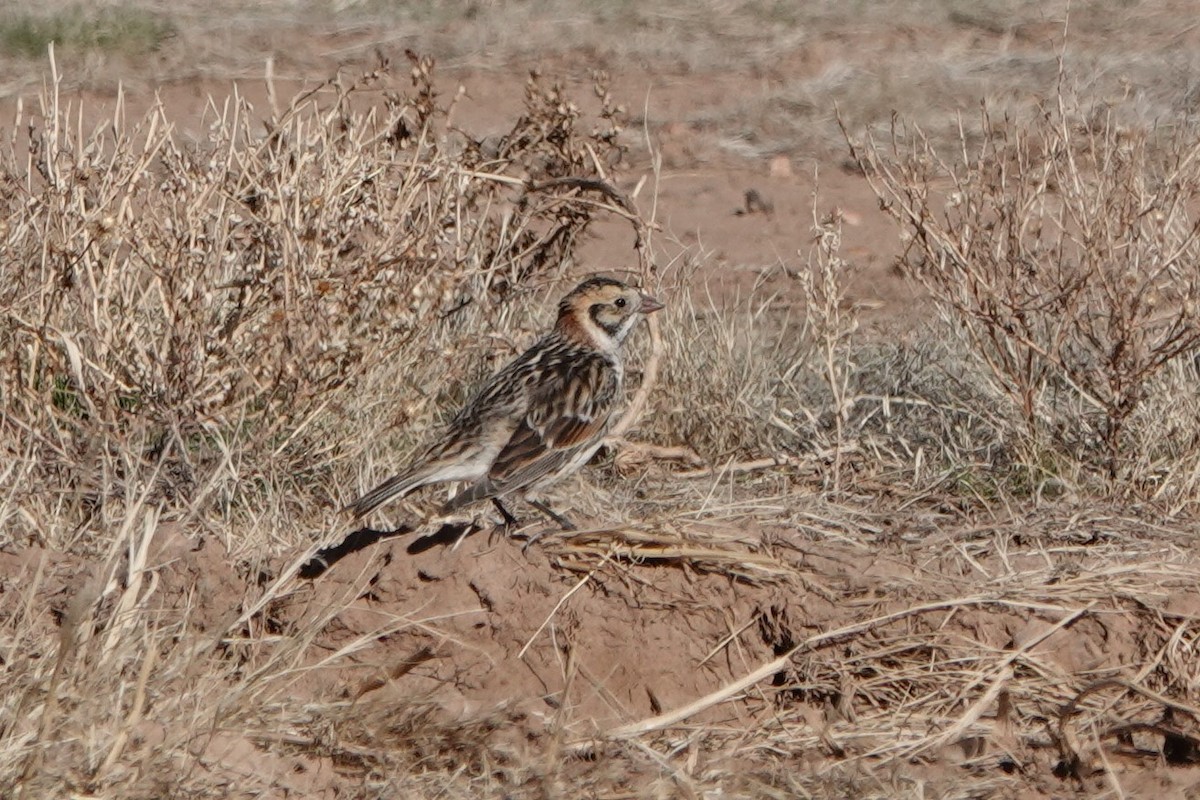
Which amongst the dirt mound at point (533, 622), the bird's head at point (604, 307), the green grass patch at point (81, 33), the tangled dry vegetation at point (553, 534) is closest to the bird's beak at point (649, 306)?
the bird's head at point (604, 307)

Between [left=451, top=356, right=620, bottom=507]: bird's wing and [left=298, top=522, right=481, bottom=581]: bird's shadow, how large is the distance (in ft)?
0.65

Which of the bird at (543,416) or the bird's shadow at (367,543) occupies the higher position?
the bird at (543,416)

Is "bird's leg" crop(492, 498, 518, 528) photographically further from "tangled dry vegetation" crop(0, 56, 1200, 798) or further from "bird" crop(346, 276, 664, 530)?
"tangled dry vegetation" crop(0, 56, 1200, 798)

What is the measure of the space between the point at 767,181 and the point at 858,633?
809 cm

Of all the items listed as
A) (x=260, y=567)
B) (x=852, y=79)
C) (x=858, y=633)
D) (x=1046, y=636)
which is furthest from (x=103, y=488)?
(x=852, y=79)

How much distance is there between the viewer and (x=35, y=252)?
7270 mm

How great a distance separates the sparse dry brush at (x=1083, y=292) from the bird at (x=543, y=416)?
1220 mm

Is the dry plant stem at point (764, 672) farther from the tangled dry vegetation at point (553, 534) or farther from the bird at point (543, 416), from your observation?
the bird at point (543, 416)

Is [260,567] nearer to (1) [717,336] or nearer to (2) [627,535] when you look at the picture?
(2) [627,535]

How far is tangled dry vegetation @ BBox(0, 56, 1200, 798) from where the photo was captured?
5.52 metres

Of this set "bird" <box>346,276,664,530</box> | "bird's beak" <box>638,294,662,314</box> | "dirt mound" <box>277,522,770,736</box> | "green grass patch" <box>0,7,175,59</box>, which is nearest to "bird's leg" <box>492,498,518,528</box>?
"bird" <box>346,276,664,530</box>

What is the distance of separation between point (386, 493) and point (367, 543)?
0.64ft

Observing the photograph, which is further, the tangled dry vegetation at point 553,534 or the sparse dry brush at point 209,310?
the sparse dry brush at point 209,310

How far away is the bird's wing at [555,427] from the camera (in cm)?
683
